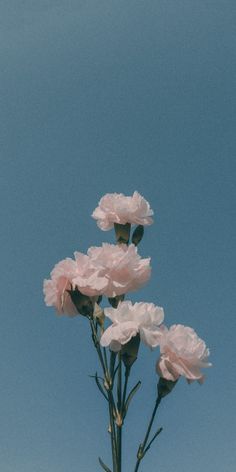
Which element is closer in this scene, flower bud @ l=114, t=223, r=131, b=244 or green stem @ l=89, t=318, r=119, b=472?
green stem @ l=89, t=318, r=119, b=472

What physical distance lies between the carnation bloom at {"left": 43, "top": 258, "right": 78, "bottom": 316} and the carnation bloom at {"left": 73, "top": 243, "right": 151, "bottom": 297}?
0.06 meters

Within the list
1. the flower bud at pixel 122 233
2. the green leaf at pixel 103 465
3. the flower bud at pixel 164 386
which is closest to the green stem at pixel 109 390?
the green leaf at pixel 103 465

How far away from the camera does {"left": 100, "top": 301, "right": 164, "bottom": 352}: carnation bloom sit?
9.00ft

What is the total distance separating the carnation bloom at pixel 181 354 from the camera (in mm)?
2777

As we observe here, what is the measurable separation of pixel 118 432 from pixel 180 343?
18.9 inches

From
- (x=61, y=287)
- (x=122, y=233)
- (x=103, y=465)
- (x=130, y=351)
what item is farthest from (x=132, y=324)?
(x=122, y=233)

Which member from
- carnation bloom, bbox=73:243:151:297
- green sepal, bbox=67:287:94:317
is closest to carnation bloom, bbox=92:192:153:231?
carnation bloom, bbox=73:243:151:297

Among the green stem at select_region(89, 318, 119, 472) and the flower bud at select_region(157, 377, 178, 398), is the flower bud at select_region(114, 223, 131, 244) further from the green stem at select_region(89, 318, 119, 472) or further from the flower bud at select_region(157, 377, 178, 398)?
the flower bud at select_region(157, 377, 178, 398)

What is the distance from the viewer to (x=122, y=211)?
3.39m

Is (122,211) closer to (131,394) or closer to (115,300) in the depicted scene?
(115,300)

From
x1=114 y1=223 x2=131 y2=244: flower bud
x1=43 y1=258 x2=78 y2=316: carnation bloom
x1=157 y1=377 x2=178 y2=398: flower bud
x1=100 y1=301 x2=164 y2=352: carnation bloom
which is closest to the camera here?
x1=100 y1=301 x2=164 y2=352: carnation bloom

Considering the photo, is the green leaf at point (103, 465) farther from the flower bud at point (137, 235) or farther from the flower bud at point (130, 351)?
the flower bud at point (137, 235)

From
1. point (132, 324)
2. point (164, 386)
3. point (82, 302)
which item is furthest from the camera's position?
point (82, 302)

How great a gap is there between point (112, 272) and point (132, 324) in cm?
31
